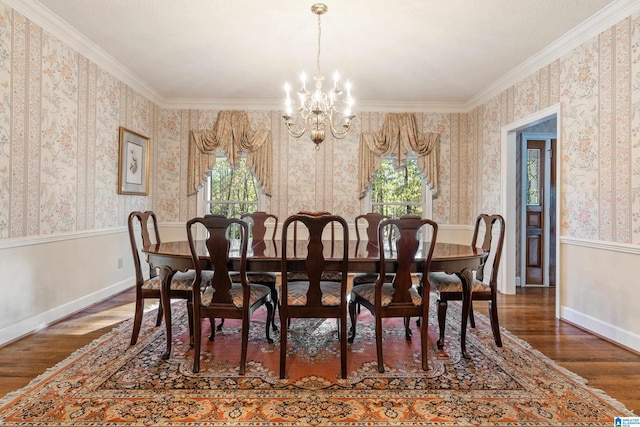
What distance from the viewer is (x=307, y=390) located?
75.0 inches

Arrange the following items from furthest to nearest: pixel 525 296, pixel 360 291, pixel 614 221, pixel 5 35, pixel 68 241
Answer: pixel 525 296, pixel 68 241, pixel 614 221, pixel 5 35, pixel 360 291

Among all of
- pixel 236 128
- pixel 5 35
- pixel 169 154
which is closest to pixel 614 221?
pixel 236 128

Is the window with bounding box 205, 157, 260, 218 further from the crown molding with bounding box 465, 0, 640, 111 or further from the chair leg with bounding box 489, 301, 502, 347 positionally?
the chair leg with bounding box 489, 301, 502, 347

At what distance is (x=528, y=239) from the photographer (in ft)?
16.0

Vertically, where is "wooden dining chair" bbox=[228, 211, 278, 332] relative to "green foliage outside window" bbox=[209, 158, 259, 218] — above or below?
below

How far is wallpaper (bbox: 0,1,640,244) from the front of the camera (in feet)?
8.67

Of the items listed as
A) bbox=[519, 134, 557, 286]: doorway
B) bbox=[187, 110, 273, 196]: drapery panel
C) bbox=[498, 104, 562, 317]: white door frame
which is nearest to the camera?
bbox=[498, 104, 562, 317]: white door frame

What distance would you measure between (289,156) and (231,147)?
0.85 metres

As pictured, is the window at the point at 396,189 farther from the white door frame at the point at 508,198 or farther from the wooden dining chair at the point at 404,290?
the wooden dining chair at the point at 404,290

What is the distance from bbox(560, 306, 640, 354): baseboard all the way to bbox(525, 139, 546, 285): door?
1710mm

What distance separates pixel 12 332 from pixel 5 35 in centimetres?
218

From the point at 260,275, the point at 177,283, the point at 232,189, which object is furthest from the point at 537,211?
the point at 177,283

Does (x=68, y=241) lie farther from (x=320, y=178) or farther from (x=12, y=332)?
(x=320, y=178)

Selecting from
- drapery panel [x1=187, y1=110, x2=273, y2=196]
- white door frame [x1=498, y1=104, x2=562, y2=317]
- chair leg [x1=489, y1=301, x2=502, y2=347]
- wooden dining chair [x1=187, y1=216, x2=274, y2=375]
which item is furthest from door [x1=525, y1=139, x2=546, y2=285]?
wooden dining chair [x1=187, y1=216, x2=274, y2=375]
